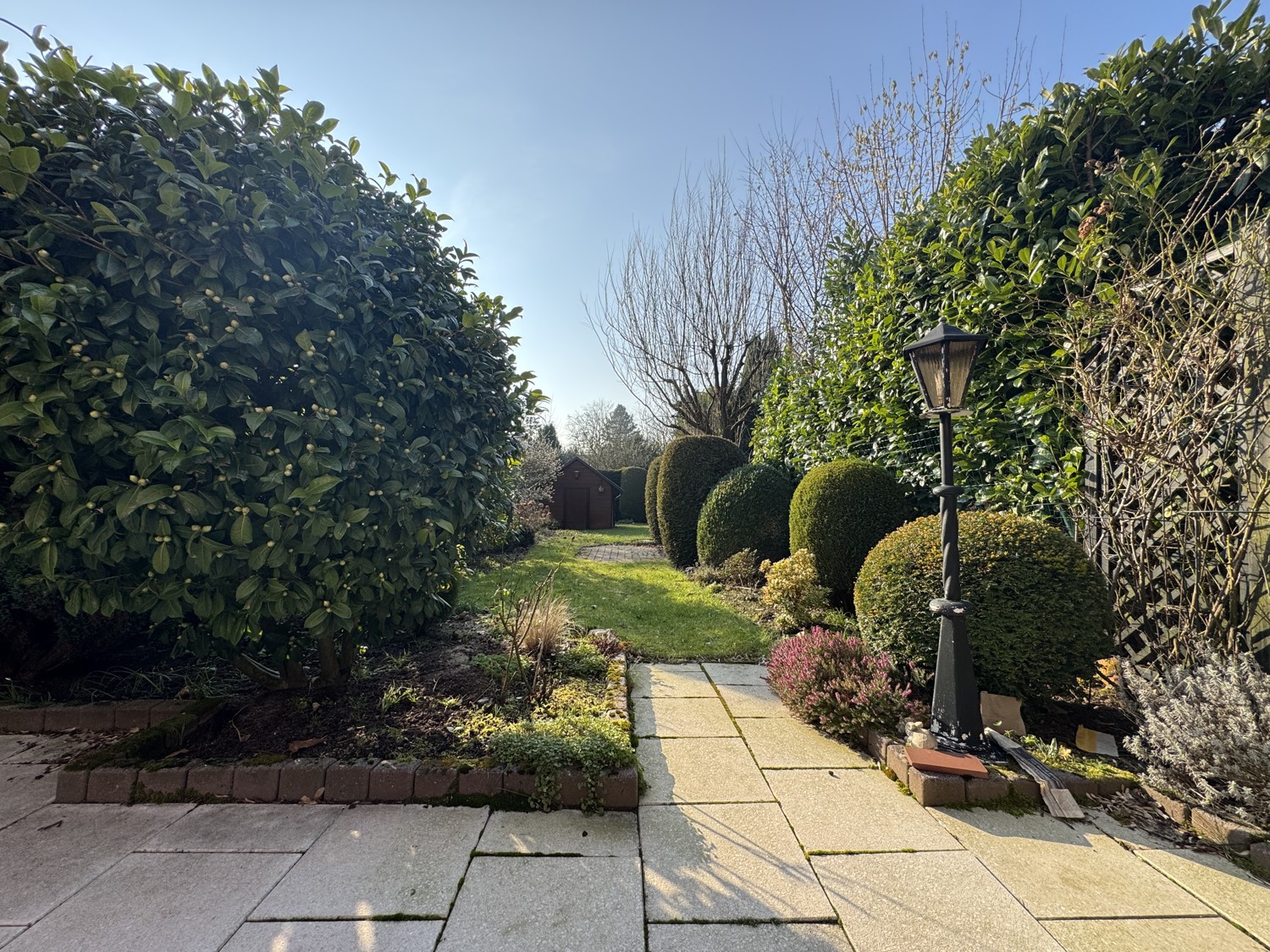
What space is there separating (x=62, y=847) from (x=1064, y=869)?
3696 millimetres

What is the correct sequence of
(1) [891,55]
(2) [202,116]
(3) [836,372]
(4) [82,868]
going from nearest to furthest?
(4) [82,868], (2) [202,116], (3) [836,372], (1) [891,55]

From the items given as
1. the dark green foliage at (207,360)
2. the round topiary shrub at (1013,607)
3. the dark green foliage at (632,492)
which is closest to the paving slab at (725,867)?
the round topiary shrub at (1013,607)

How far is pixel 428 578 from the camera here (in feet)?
9.70

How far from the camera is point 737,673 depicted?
4027mm

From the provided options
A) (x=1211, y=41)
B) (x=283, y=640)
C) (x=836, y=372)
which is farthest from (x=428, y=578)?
(x=1211, y=41)

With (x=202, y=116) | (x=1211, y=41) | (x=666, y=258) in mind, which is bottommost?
(x=202, y=116)

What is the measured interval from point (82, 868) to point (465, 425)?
2208 millimetres

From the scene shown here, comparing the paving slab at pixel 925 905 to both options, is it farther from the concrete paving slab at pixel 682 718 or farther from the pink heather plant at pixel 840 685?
the concrete paving slab at pixel 682 718

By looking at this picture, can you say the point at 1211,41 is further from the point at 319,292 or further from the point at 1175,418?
the point at 319,292

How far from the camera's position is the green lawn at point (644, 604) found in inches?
181

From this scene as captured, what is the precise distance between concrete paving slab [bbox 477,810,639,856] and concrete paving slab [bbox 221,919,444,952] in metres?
0.40

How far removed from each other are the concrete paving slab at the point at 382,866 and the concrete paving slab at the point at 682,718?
3.76 feet

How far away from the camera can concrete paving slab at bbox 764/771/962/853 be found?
2049mm

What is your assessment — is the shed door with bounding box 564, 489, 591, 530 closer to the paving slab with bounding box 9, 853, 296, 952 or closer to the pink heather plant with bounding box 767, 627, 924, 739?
the pink heather plant with bounding box 767, 627, 924, 739
